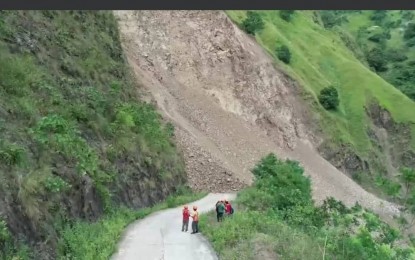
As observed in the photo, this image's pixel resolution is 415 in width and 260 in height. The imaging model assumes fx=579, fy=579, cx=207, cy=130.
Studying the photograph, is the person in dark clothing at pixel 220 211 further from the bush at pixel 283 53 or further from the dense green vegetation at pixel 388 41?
the dense green vegetation at pixel 388 41

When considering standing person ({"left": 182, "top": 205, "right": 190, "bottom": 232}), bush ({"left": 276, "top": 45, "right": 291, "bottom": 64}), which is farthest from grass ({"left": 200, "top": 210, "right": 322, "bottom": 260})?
bush ({"left": 276, "top": 45, "right": 291, "bottom": 64})

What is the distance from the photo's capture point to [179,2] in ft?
16.9

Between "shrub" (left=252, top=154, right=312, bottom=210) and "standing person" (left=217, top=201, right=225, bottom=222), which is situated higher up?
"standing person" (left=217, top=201, right=225, bottom=222)

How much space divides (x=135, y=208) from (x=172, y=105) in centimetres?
1955

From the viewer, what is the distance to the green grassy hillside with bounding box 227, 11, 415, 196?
196ft

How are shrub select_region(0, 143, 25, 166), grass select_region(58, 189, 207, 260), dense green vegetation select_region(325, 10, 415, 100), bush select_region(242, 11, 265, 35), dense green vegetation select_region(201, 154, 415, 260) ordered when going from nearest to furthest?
1. shrub select_region(0, 143, 25, 166)
2. grass select_region(58, 189, 207, 260)
3. dense green vegetation select_region(201, 154, 415, 260)
4. bush select_region(242, 11, 265, 35)
5. dense green vegetation select_region(325, 10, 415, 100)

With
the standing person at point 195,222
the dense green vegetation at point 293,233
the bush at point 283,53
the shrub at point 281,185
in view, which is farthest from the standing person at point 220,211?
the bush at point 283,53

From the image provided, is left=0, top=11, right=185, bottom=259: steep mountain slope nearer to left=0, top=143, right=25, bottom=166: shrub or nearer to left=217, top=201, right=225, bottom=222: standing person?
left=0, top=143, right=25, bottom=166: shrub

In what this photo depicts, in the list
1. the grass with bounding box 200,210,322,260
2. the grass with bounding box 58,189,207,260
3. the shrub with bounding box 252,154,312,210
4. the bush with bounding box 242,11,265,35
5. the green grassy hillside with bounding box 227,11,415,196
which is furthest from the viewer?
the green grassy hillside with bounding box 227,11,415,196

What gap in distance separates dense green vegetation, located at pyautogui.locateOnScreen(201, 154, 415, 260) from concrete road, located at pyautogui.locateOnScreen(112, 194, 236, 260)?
0.59 m

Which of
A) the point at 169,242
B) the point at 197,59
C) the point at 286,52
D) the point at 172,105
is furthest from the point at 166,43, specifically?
the point at 169,242

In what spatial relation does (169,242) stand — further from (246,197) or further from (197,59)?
(197,59)

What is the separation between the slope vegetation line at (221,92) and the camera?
44.8 metres

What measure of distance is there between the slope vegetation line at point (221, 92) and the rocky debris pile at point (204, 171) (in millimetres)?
832
